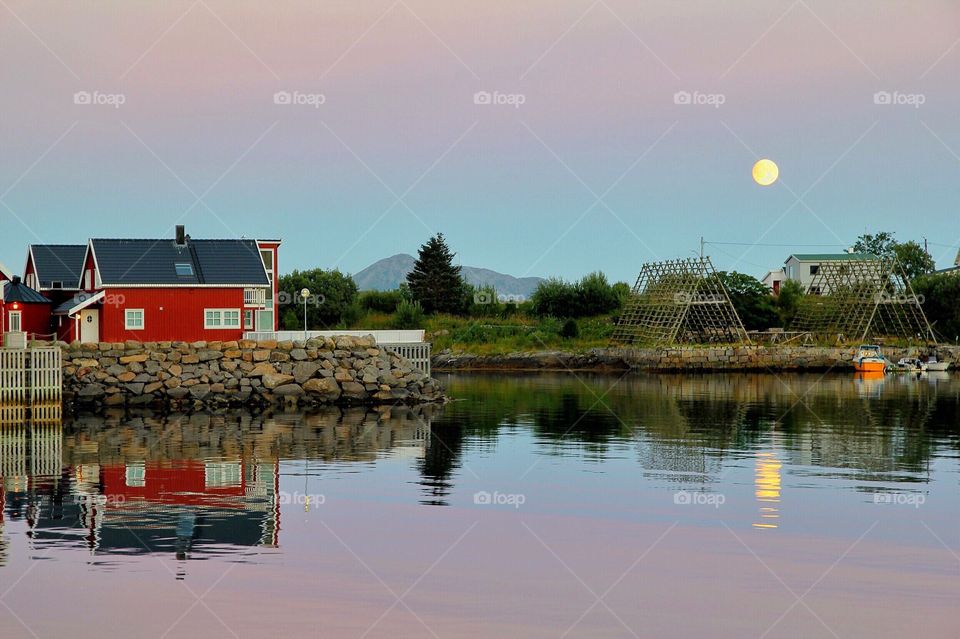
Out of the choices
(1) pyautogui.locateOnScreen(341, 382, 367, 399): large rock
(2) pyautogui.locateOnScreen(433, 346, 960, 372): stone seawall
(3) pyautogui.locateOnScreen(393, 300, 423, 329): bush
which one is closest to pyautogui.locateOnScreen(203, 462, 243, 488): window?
(1) pyautogui.locateOnScreen(341, 382, 367, 399): large rock

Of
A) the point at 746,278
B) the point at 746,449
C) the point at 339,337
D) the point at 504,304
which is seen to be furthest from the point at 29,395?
the point at 746,278

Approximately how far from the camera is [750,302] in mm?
79062

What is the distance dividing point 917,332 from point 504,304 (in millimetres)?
26440

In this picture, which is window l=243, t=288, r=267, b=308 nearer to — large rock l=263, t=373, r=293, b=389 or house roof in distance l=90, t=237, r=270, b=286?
house roof in distance l=90, t=237, r=270, b=286

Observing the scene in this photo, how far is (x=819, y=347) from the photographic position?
68.5 m

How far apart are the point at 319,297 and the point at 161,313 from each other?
27362 mm

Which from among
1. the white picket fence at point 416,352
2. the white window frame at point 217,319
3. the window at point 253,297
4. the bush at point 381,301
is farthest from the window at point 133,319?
the bush at point 381,301

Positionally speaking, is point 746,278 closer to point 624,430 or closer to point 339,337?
point 339,337

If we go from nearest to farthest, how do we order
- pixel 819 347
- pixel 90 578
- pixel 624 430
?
pixel 90 578
pixel 624 430
pixel 819 347

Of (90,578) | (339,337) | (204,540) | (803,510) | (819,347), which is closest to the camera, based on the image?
(90,578)

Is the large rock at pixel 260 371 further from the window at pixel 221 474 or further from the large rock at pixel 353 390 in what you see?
the window at pixel 221 474

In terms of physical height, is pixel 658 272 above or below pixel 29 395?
above

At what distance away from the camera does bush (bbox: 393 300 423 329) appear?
245ft

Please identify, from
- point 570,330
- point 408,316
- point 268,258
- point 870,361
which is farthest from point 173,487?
point 408,316
